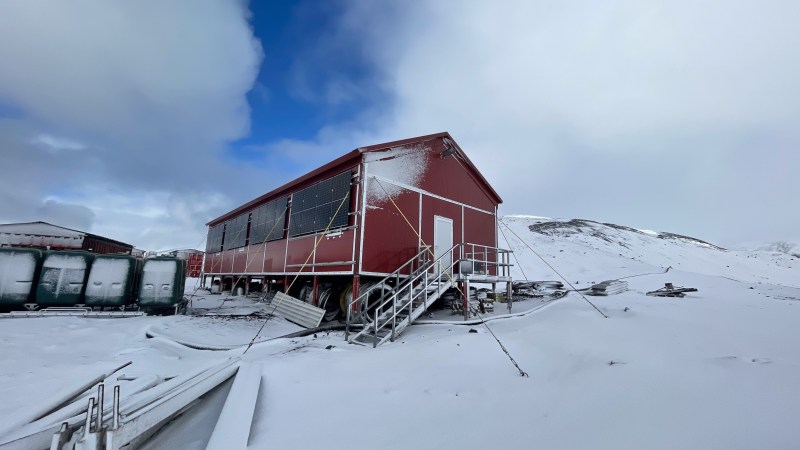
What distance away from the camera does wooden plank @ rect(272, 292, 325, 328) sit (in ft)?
34.4

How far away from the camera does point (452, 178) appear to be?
13.7 metres

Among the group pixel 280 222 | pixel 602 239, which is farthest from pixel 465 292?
pixel 602 239

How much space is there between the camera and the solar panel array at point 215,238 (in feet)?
73.7

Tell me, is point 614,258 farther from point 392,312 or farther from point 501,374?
point 501,374

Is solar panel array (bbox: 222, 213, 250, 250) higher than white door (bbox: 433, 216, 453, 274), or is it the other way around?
solar panel array (bbox: 222, 213, 250, 250)

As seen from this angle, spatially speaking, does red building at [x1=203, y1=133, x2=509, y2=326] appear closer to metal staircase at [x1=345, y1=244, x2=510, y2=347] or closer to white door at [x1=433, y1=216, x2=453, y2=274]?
white door at [x1=433, y1=216, x2=453, y2=274]

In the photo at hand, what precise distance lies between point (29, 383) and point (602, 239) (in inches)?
1708

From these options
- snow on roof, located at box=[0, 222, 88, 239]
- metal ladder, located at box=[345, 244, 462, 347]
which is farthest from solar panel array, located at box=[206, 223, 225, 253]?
metal ladder, located at box=[345, 244, 462, 347]

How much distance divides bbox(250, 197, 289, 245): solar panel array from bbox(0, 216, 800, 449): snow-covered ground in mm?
5680

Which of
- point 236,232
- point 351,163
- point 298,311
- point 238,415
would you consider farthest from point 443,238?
point 236,232

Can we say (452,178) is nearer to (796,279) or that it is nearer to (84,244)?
(84,244)

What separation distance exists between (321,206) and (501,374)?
866 centimetres

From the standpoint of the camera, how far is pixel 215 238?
Answer: 77.2 ft

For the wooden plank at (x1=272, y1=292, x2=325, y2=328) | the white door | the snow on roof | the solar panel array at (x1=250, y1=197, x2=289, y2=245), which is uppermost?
the snow on roof
